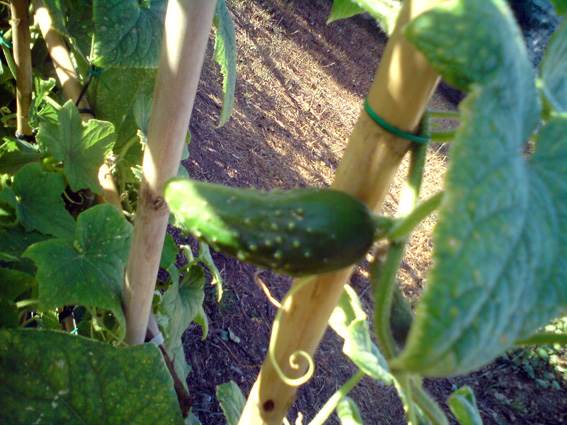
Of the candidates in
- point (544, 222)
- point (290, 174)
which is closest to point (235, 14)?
point (290, 174)

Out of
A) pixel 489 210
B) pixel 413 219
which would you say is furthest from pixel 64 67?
pixel 489 210

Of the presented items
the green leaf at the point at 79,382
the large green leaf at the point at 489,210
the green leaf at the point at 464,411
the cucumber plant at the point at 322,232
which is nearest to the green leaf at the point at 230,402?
the cucumber plant at the point at 322,232

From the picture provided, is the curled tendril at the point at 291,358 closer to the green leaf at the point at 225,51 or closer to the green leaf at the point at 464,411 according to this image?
the green leaf at the point at 464,411

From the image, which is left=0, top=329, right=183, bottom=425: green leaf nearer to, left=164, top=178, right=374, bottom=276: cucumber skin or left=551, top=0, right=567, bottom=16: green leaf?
left=164, top=178, right=374, bottom=276: cucumber skin

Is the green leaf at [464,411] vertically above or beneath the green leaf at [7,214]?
above

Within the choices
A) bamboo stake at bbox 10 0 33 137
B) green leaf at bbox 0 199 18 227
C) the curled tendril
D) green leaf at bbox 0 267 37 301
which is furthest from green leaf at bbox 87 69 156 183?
the curled tendril

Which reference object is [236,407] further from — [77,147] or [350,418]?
[77,147]
